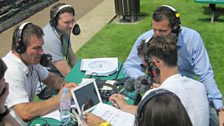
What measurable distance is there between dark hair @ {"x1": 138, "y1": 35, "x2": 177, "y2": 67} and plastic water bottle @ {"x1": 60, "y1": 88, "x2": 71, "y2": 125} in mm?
853

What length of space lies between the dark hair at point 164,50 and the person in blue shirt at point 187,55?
65 cm

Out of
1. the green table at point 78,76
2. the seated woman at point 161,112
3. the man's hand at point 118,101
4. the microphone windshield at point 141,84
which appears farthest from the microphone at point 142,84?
the seated woman at point 161,112

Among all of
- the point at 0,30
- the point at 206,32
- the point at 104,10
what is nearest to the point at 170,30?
the point at 206,32

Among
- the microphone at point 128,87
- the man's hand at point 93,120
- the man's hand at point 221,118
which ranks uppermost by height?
the microphone at point 128,87

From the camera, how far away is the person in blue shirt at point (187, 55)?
14.6 feet

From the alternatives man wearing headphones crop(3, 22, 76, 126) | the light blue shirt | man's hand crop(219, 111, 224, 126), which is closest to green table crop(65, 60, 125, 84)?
the light blue shirt

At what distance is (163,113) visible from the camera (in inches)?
90.4

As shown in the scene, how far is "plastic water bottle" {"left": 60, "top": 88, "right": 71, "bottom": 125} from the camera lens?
3898 mm

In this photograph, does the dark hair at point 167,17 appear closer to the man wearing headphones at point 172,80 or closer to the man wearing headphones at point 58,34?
the man wearing headphones at point 172,80

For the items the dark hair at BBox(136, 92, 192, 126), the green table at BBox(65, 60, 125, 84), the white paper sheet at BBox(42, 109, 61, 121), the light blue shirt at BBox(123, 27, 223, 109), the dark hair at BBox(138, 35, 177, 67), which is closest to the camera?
the dark hair at BBox(136, 92, 192, 126)

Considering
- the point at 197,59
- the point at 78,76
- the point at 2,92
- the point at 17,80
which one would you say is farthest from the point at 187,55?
the point at 2,92

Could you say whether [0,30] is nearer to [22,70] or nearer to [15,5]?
[15,5]

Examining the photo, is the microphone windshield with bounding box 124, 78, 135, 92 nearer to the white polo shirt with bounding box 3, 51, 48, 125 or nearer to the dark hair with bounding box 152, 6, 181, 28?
the dark hair with bounding box 152, 6, 181, 28

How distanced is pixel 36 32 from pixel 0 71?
103 cm
